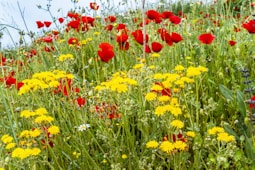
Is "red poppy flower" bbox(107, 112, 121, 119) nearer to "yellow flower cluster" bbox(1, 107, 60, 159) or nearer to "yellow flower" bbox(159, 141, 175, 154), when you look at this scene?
"yellow flower cluster" bbox(1, 107, 60, 159)

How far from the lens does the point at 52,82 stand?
182 centimetres

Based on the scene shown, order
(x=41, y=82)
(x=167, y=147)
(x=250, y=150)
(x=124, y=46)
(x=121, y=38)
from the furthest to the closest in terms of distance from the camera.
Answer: (x=124, y=46)
(x=121, y=38)
(x=41, y=82)
(x=250, y=150)
(x=167, y=147)

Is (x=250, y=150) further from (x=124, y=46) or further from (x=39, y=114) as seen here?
(x=124, y=46)

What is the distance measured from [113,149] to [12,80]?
859mm

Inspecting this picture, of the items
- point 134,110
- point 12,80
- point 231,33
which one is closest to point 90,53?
Result: point 231,33

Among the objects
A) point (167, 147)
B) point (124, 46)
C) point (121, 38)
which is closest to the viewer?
point (167, 147)

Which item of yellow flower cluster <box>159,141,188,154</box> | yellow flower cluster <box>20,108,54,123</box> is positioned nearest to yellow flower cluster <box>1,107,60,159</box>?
yellow flower cluster <box>20,108,54,123</box>

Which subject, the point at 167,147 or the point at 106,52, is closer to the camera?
the point at 167,147

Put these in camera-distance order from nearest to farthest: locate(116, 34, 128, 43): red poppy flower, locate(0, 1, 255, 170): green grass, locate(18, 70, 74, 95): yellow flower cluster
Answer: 1. locate(0, 1, 255, 170): green grass
2. locate(18, 70, 74, 95): yellow flower cluster
3. locate(116, 34, 128, 43): red poppy flower

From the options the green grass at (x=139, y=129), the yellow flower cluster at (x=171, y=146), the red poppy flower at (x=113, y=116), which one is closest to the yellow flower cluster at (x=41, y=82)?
the green grass at (x=139, y=129)

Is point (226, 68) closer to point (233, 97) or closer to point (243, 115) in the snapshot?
point (233, 97)

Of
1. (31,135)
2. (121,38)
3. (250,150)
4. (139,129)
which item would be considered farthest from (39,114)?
(121,38)

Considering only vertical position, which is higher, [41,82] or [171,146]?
[41,82]

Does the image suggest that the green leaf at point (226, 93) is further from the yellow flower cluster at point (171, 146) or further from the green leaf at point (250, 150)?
the yellow flower cluster at point (171, 146)
